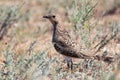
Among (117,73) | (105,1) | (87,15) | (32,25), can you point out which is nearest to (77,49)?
(87,15)

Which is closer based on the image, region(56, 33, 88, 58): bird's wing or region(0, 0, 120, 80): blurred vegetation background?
region(0, 0, 120, 80): blurred vegetation background

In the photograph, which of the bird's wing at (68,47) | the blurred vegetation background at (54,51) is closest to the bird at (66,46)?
the bird's wing at (68,47)

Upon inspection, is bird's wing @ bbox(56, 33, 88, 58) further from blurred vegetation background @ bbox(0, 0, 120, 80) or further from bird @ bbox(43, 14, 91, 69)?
blurred vegetation background @ bbox(0, 0, 120, 80)

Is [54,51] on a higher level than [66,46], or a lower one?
lower

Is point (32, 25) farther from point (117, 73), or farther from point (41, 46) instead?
point (117, 73)

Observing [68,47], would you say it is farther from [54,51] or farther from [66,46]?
[54,51]

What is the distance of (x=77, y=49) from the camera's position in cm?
780

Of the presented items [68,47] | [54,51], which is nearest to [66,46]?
[68,47]

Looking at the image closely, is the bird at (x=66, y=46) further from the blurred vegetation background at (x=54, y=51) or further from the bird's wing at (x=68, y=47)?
the blurred vegetation background at (x=54, y=51)

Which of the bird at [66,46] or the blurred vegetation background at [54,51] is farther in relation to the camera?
the bird at [66,46]

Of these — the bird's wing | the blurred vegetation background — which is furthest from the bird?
the blurred vegetation background

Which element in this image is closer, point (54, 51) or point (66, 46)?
point (66, 46)

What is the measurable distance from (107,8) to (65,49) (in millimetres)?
7971

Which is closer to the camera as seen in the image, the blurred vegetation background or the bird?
the blurred vegetation background
